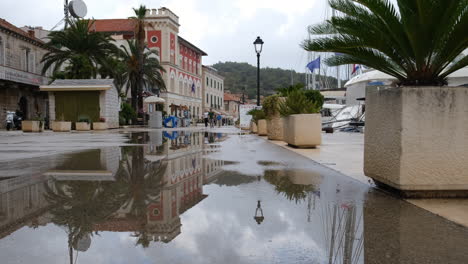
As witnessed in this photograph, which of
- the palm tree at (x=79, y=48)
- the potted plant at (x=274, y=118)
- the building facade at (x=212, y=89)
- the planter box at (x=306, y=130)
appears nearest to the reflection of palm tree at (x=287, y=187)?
the planter box at (x=306, y=130)

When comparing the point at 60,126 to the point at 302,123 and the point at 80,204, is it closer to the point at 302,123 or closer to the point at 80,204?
the point at 302,123

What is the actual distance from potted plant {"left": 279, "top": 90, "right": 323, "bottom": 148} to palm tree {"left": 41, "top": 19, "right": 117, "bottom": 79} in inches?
1018

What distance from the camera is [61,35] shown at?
34.3 m

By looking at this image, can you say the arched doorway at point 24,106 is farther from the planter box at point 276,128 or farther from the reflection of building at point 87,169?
the reflection of building at point 87,169

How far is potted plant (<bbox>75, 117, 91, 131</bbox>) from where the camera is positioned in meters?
29.0

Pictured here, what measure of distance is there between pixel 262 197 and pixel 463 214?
2164 millimetres

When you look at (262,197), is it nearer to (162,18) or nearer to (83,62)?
(83,62)

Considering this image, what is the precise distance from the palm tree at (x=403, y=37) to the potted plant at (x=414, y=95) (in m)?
0.01

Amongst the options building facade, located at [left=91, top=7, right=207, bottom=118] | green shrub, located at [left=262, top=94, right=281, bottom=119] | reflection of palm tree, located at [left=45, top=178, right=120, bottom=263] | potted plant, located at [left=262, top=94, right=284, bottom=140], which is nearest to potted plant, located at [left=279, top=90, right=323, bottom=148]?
potted plant, located at [left=262, top=94, right=284, bottom=140]

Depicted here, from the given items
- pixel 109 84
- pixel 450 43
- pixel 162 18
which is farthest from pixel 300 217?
pixel 162 18

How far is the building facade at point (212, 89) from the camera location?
3159 inches

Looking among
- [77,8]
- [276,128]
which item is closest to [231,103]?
[77,8]

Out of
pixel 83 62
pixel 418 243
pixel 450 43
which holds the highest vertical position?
pixel 83 62

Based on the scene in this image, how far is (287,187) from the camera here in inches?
230
